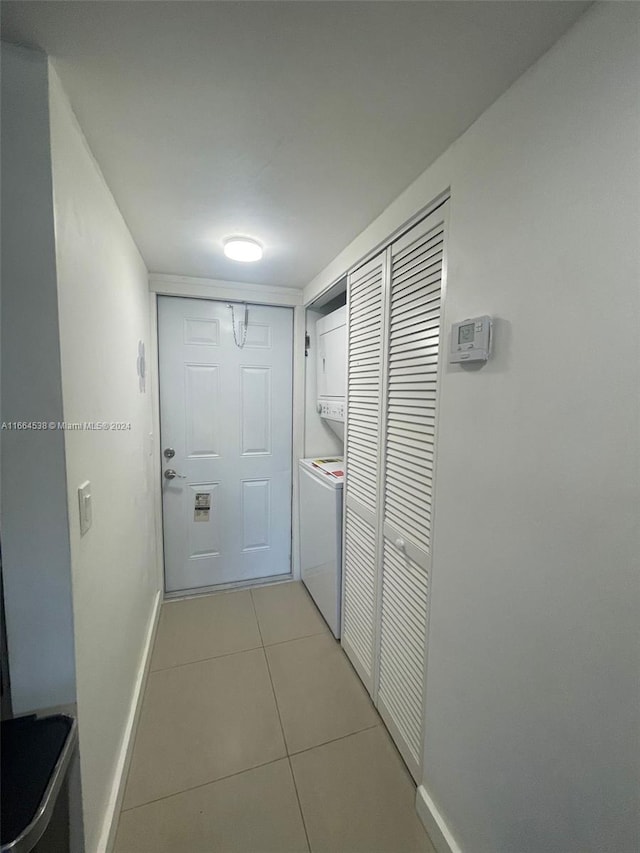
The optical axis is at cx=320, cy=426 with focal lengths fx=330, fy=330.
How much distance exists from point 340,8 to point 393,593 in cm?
170

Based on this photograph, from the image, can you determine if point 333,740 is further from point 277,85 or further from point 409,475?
point 277,85

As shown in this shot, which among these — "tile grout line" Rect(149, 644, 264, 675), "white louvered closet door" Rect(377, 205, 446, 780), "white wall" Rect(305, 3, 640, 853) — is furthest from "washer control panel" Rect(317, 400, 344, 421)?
"tile grout line" Rect(149, 644, 264, 675)

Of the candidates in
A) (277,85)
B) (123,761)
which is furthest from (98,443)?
(123,761)

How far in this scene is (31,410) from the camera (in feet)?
2.40

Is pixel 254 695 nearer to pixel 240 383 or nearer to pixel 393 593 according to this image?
pixel 393 593

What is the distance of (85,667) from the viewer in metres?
0.86

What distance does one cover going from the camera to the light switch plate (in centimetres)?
85

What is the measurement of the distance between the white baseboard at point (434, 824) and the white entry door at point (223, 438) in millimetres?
1623

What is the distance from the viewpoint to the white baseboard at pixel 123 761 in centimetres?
100

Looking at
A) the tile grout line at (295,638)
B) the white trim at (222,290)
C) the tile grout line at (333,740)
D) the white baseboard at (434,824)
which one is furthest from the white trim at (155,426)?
the white baseboard at (434,824)

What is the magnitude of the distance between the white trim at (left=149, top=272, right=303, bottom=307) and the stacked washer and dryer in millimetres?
321

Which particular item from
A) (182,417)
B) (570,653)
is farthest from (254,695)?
(182,417)

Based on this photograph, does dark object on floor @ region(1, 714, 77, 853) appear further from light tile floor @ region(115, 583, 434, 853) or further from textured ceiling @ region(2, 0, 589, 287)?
textured ceiling @ region(2, 0, 589, 287)

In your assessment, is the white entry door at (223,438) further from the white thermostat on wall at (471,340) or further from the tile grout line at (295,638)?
the white thermostat on wall at (471,340)
